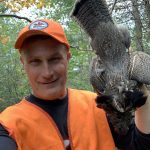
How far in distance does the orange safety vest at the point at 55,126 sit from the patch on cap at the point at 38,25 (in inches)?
19.2

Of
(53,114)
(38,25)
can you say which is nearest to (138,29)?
(38,25)

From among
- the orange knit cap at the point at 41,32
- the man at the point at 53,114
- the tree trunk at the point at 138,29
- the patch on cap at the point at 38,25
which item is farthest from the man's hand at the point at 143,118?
the tree trunk at the point at 138,29

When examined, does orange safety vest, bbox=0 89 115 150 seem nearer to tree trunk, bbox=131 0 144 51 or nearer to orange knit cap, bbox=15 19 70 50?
orange knit cap, bbox=15 19 70 50

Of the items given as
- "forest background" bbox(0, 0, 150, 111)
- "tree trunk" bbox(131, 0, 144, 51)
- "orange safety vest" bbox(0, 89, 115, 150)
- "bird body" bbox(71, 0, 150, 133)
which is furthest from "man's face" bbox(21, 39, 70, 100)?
"forest background" bbox(0, 0, 150, 111)

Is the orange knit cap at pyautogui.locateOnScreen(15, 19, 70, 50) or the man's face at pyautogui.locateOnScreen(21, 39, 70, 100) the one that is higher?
the orange knit cap at pyautogui.locateOnScreen(15, 19, 70, 50)

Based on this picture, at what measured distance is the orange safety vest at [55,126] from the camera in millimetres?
2314

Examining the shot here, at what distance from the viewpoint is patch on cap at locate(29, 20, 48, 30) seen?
2502mm

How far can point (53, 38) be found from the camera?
247cm

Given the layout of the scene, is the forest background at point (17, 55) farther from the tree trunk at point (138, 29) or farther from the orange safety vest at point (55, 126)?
the orange safety vest at point (55, 126)

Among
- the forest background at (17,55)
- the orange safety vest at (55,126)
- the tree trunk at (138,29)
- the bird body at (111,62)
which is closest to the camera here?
the bird body at (111,62)

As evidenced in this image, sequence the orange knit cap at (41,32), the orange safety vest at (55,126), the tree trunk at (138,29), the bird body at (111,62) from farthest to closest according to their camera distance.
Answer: the tree trunk at (138,29)
the orange knit cap at (41,32)
the orange safety vest at (55,126)
the bird body at (111,62)

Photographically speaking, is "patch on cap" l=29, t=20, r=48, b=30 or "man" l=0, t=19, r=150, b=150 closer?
"man" l=0, t=19, r=150, b=150

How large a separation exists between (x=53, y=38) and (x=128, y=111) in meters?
0.78

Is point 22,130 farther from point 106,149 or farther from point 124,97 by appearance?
point 124,97
